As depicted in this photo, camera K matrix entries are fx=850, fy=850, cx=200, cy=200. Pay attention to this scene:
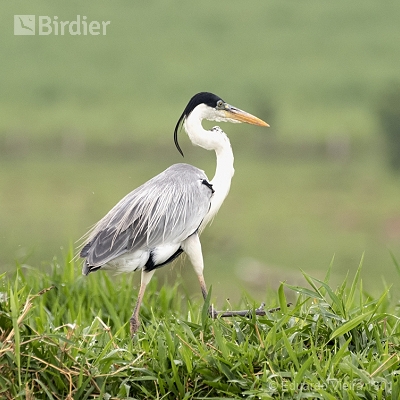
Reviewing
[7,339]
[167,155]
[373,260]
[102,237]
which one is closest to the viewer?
[7,339]

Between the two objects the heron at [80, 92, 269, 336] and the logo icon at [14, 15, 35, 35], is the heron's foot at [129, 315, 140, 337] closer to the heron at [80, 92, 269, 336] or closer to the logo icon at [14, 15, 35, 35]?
the heron at [80, 92, 269, 336]

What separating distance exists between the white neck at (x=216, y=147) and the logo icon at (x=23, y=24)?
56.3 feet

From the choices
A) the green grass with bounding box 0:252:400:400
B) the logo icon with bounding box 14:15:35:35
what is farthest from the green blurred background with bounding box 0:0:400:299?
the green grass with bounding box 0:252:400:400

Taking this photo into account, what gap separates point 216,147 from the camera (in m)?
4.64

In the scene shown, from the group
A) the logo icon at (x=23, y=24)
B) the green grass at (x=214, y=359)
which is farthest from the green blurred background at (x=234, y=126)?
the green grass at (x=214, y=359)

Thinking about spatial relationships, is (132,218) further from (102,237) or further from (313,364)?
(313,364)

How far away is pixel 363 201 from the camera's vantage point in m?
17.4

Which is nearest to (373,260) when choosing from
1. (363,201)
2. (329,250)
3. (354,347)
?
(329,250)

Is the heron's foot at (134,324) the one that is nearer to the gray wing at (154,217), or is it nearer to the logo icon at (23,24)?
the gray wing at (154,217)

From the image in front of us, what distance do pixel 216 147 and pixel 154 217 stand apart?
0.58 meters

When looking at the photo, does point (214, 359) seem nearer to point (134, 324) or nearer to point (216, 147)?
point (134, 324)

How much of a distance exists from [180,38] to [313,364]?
20.3m

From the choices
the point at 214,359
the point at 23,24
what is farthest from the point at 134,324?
the point at 23,24

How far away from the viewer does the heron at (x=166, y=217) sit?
168 inches
